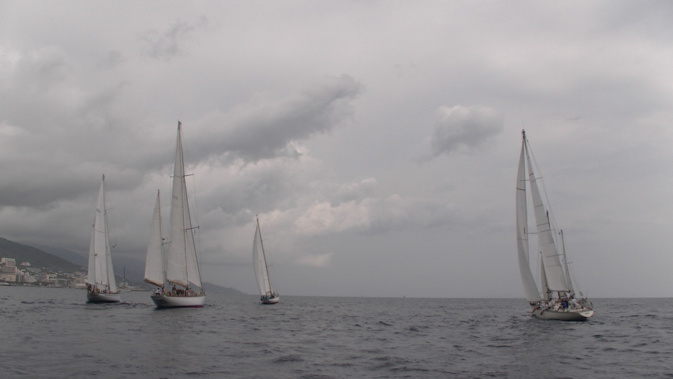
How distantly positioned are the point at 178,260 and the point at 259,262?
2570cm

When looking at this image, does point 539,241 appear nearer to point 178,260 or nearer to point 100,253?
point 178,260

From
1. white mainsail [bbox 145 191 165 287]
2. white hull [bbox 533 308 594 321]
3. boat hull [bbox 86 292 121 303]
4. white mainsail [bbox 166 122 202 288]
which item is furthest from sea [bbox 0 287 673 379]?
boat hull [bbox 86 292 121 303]

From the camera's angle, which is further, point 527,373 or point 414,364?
point 414,364

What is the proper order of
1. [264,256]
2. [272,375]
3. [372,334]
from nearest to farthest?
1. [272,375]
2. [372,334]
3. [264,256]

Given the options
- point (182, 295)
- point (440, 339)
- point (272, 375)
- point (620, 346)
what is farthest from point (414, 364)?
point (182, 295)

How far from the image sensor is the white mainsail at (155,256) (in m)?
66.6

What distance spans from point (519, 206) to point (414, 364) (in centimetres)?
3369

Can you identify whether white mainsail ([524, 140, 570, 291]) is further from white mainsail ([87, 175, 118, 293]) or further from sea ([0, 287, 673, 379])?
white mainsail ([87, 175, 118, 293])

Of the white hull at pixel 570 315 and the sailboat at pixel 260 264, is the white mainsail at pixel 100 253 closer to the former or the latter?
the sailboat at pixel 260 264

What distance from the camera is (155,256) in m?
67.9

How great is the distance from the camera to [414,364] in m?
25.2

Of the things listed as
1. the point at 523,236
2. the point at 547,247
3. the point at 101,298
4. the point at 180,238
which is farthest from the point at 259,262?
the point at 547,247

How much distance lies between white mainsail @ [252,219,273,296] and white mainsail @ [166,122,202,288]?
22.1 metres

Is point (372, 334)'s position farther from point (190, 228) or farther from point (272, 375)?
point (190, 228)
